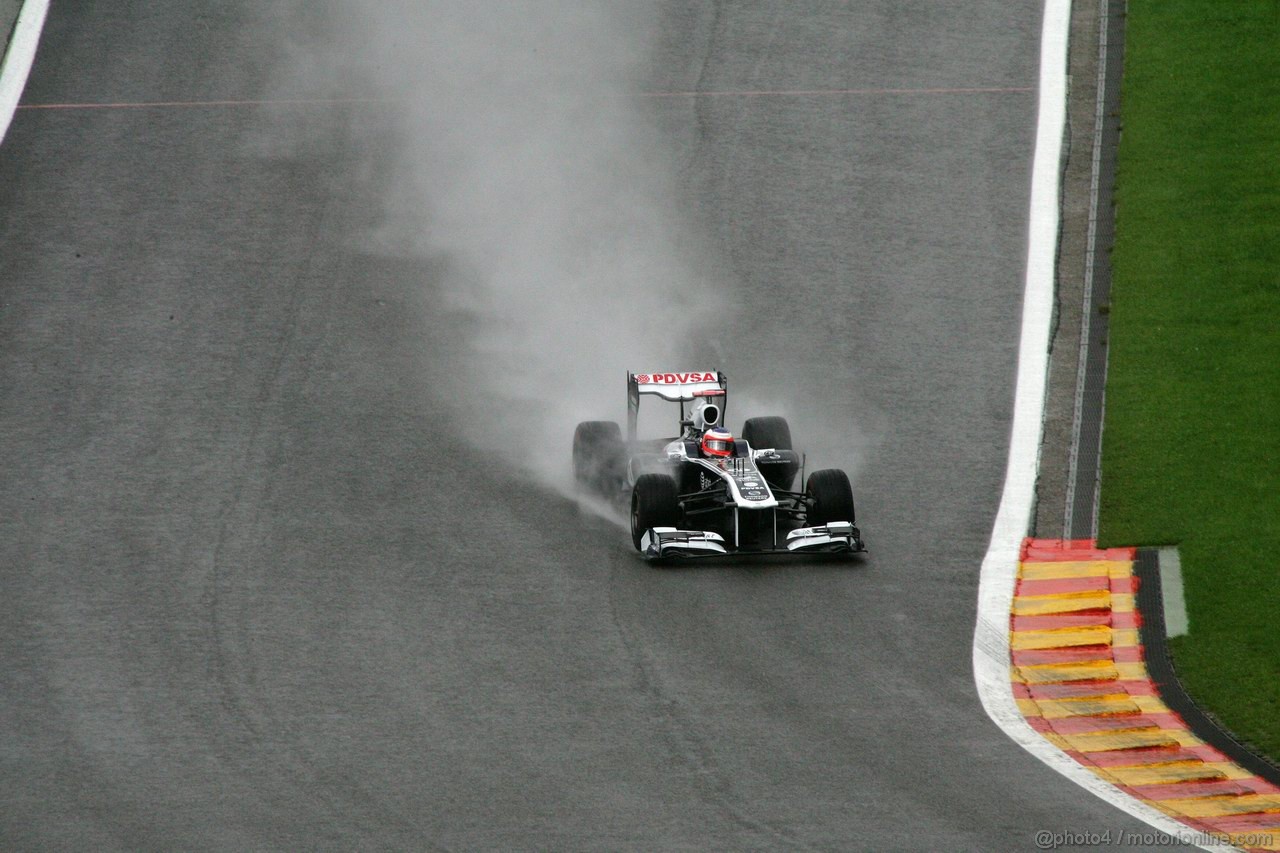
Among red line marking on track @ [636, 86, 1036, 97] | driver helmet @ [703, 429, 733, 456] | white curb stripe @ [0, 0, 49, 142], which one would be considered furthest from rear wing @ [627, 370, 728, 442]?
white curb stripe @ [0, 0, 49, 142]

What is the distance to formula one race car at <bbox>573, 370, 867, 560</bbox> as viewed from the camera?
15.7 meters

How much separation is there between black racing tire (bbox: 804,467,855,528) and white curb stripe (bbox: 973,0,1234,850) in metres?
1.42

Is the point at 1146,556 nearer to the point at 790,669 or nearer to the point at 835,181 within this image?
the point at 790,669

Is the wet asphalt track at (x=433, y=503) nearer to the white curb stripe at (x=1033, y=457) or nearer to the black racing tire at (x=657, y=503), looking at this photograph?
the white curb stripe at (x=1033, y=457)

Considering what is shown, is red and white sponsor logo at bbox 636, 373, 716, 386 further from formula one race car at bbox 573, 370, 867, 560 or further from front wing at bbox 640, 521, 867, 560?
front wing at bbox 640, 521, 867, 560

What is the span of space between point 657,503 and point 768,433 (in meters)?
2.16

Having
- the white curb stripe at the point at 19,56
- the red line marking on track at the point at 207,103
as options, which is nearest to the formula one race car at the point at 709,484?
the red line marking on track at the point at 207,103

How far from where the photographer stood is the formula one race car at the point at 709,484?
1569cm

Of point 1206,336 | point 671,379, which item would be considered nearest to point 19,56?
point 671,379

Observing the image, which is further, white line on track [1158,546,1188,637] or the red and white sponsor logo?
the red and white sponsor logo

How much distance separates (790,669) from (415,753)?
10.6ft

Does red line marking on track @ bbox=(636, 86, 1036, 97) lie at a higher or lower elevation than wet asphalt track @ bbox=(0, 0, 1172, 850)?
higher

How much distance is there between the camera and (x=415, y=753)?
12133 millimetres

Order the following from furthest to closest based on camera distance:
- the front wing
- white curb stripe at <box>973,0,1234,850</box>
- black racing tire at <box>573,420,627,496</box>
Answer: black racing tire at <box>573,420,627,496</box> → the front wing → white curb stripe at <box>973,0,1234,850</box>
